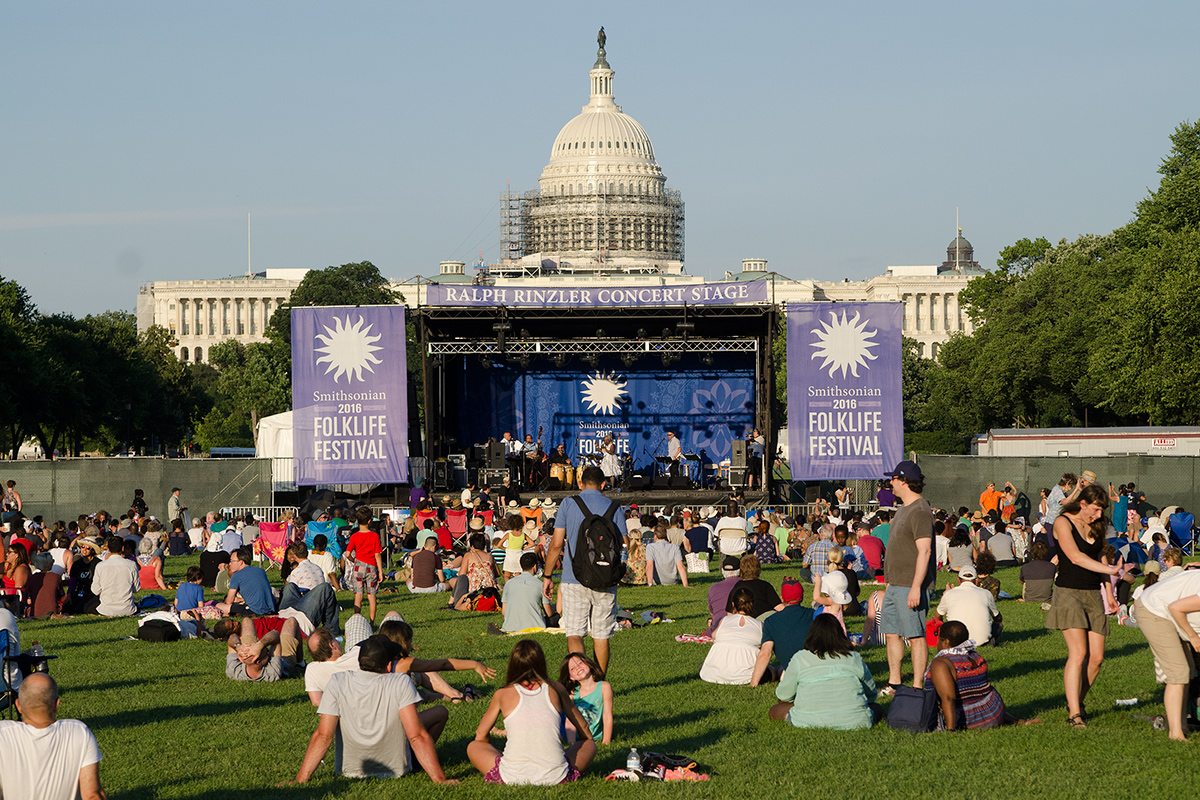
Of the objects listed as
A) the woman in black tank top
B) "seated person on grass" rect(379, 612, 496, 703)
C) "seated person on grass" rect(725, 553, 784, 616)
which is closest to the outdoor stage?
"seated person on grass" rect(725, 553, 784, 616)

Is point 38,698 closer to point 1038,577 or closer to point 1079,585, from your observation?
point 1079,585

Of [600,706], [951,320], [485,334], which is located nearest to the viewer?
[600,706]

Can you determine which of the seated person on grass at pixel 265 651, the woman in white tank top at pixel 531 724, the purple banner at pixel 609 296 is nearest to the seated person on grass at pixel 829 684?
the woman in white tank top at pixel 531 724

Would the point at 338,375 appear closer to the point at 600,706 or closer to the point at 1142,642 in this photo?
the point at 1142,642

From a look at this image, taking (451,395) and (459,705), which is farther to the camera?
(451,395)

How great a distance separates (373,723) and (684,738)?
6.70 feet

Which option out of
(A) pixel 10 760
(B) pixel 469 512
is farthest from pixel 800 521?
(A) pixel 10 760

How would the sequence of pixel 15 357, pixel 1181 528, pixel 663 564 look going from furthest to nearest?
pixel 15 357 → pixel 1181 528 → pixel 663 564

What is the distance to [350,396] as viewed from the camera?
27.6 metres

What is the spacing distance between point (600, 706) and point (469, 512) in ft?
50.4

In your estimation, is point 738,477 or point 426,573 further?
point 738,477

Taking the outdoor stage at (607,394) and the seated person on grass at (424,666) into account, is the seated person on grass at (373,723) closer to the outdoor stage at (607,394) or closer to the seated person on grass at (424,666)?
the seated person on grass at (424,666)

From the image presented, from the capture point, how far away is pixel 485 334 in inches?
1218

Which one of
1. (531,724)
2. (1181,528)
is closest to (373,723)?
(531,724)
